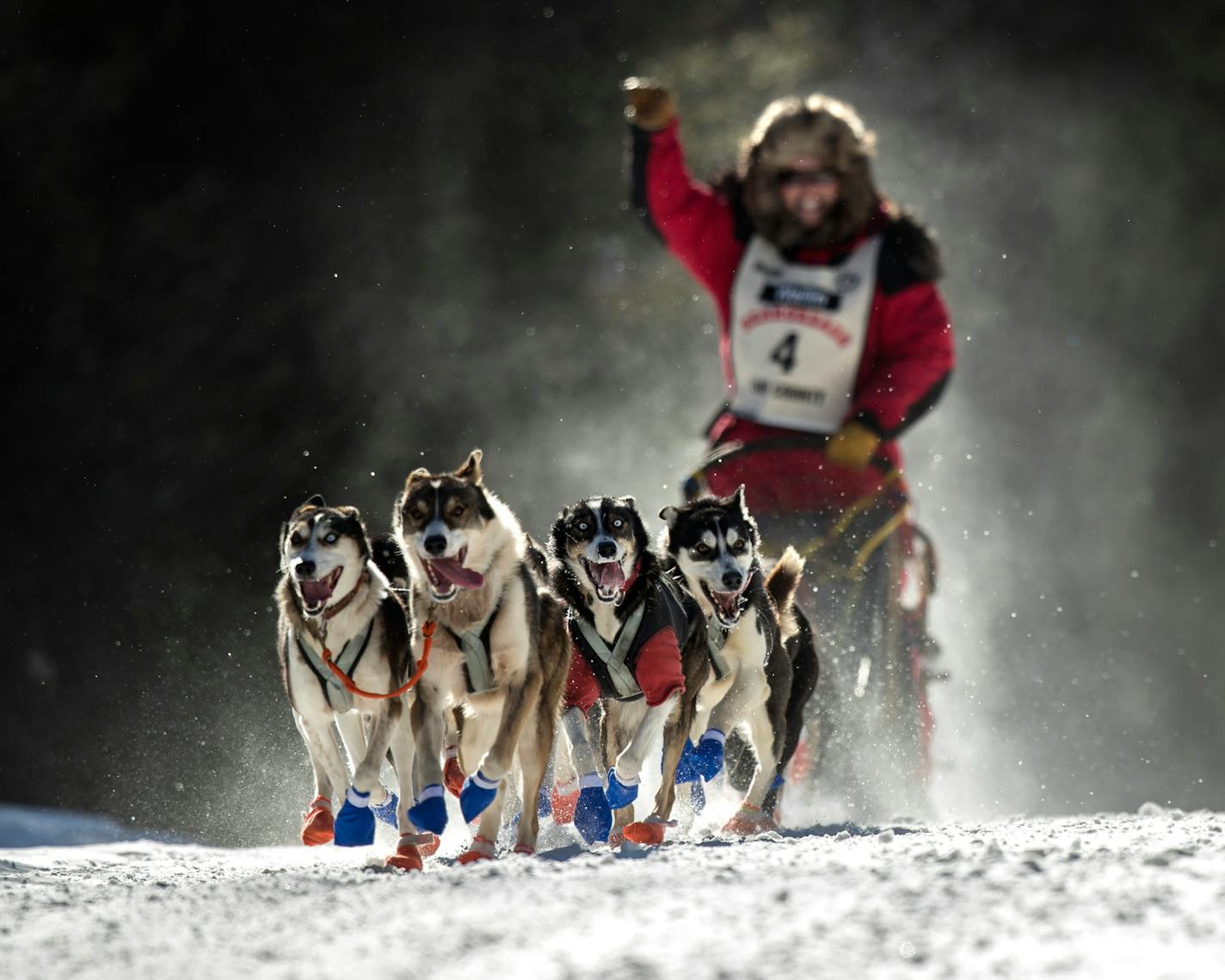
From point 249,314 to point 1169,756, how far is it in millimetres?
7983

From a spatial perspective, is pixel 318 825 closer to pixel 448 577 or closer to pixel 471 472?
pixel 448 577

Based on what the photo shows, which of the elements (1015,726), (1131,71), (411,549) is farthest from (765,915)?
(1131,71)

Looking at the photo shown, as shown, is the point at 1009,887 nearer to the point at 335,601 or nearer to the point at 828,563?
the point at 335,601

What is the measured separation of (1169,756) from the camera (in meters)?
14.5

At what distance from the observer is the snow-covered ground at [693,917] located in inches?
107

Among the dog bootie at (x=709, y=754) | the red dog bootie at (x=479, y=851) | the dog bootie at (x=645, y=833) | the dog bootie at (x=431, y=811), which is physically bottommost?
the red dog bootie at (x=479, y=851)

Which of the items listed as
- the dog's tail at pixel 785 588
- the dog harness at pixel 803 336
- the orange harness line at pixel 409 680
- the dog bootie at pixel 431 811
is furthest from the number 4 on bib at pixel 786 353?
the dog bootie at pixel 431 811

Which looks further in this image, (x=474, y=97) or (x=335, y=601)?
(x=474, y=97)

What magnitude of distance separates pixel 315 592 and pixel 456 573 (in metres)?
0.37

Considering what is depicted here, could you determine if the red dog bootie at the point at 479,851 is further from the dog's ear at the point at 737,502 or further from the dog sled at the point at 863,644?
the dog sled at the point at 863,644

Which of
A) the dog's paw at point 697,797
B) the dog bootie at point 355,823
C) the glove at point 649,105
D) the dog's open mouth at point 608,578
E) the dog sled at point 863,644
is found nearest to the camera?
the dog bootie at point 355,823

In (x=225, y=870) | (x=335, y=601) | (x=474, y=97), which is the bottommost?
(x=225, y=870)

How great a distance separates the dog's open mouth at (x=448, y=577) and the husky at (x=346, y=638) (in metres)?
0.22

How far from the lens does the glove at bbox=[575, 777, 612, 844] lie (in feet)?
16.5
